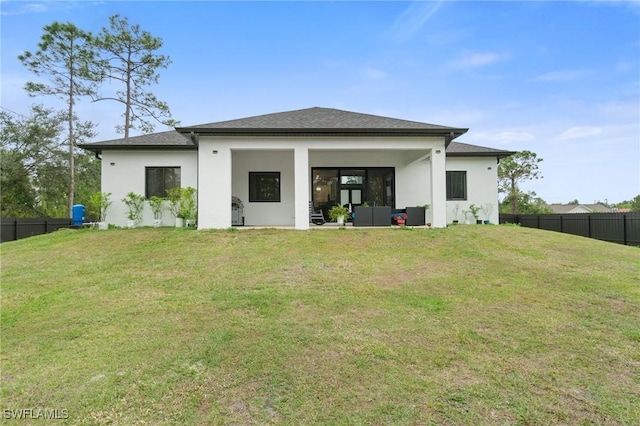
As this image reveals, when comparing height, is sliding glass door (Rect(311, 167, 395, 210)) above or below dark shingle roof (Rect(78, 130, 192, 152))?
below

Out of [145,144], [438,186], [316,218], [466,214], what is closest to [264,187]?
[316,218]

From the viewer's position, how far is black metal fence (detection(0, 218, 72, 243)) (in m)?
14.7

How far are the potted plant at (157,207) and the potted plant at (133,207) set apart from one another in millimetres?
406

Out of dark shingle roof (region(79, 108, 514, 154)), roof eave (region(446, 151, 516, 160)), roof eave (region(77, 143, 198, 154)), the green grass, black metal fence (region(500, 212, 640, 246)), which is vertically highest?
dark shingle roof (region(79, 108, 514, 154))

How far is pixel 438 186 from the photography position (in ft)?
36.6

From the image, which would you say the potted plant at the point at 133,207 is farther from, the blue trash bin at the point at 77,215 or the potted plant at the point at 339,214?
the potted plant at the point at 339,214

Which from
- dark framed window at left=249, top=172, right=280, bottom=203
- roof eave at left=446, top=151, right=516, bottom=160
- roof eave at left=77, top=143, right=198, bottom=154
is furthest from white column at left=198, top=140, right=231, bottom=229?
roof eave at left=446, top=151, right=516, bottom=160

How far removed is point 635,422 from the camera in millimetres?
2701

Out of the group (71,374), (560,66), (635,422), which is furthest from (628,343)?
(560,66)

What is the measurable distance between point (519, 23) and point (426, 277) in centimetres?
1176

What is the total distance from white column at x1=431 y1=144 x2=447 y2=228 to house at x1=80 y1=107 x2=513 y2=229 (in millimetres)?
34

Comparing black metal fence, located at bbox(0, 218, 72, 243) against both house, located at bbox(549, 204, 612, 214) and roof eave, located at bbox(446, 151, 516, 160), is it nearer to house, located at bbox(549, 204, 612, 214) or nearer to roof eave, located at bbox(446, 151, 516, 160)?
roof eave, located at bbox(446, 151, 516, 160)

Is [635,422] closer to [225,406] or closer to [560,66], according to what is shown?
[225,406]

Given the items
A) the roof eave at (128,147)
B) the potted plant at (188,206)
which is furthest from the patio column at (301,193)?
the roof eave at (128,147)
